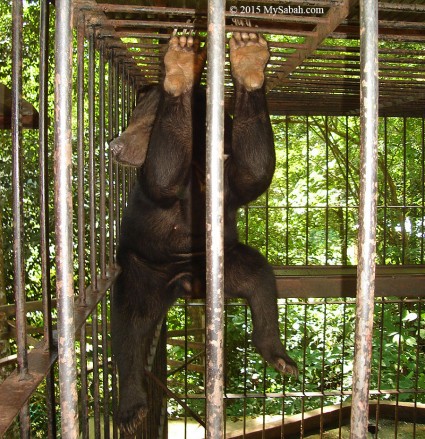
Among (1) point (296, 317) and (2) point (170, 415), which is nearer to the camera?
(2) point (170, 415)

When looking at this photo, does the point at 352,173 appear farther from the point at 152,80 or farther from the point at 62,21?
the point at 62,21

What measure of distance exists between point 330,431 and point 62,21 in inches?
195

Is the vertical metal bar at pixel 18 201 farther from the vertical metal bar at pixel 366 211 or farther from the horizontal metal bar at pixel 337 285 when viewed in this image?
the horizontal metal bar at pixel 337 285

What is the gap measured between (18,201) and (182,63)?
1.06 meters

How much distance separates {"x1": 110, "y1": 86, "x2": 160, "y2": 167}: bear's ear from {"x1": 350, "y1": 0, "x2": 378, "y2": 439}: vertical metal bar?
1.60 m

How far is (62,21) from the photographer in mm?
898

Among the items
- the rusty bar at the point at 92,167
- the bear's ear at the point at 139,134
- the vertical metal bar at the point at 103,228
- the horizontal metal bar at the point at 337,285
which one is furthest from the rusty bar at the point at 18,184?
the horizontal metal bar at the point at 337,285

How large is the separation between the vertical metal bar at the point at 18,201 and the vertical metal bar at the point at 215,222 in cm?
47

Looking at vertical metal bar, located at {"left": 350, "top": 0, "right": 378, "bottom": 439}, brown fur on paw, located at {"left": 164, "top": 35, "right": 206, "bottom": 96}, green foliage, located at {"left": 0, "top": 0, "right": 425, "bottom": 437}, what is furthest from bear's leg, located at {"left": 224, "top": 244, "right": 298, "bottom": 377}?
green foliage, located at {"left": 0, "top": 0, "right": 425, "bottom": 437}

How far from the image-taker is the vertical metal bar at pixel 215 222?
87 centimetres

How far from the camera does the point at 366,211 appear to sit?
0.91m

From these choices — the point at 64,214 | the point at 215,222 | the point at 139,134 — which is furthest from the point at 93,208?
the point at 215,222

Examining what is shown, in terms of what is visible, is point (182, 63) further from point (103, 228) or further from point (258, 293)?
point (258, 293)

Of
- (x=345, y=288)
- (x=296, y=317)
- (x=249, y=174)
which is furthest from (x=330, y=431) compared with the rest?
(x=249, y=174)
